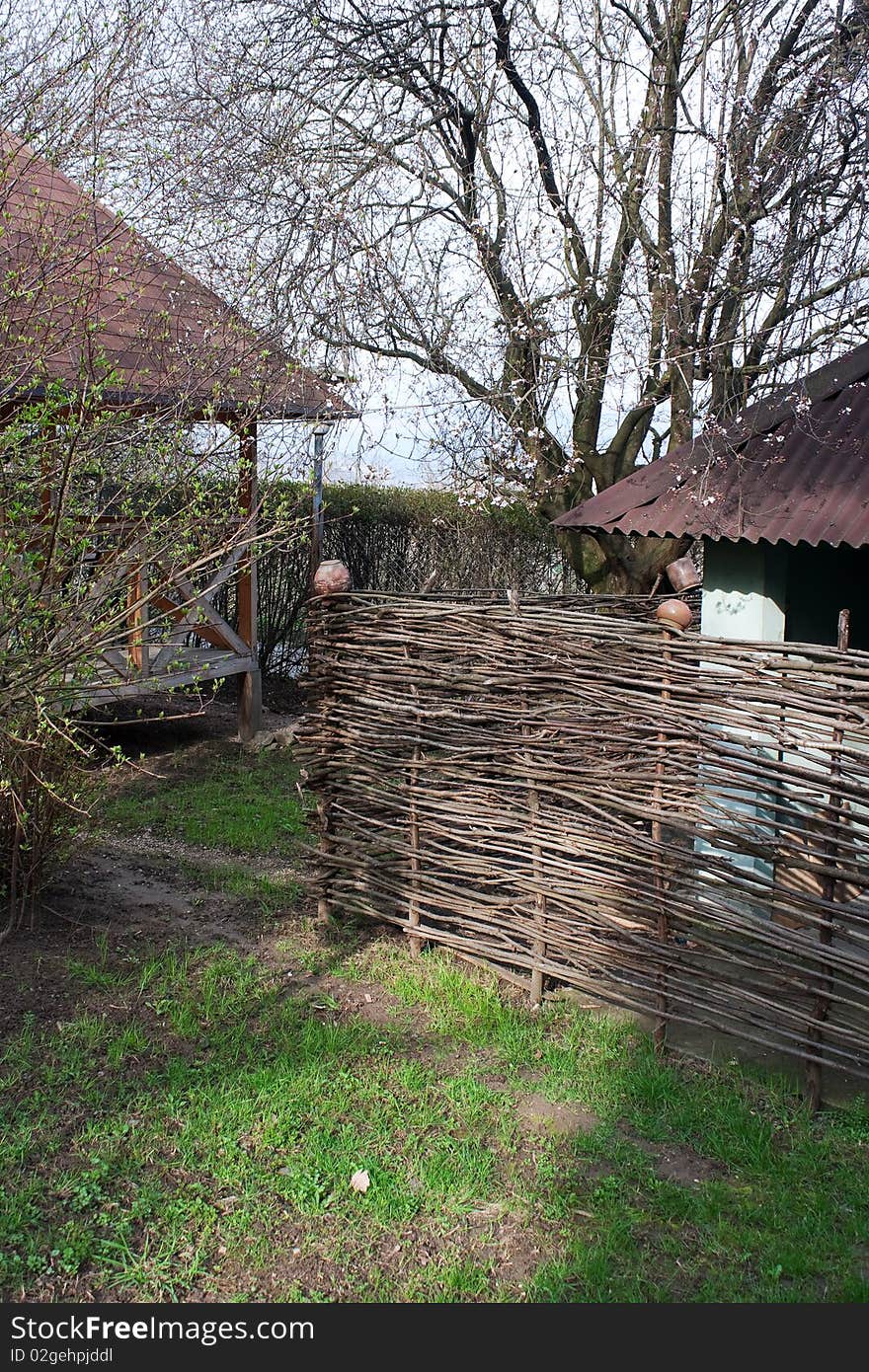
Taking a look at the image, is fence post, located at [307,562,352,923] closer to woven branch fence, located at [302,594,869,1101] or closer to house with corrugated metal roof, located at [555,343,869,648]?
woven branch fence, located at [302,594,869,1101]

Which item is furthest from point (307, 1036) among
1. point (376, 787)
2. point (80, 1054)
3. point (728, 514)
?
point (728, 514)

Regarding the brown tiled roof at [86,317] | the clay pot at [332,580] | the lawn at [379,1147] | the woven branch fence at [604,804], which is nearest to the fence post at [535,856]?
the woven branch fence at [604,804]

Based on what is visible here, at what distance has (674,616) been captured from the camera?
3928 millimetres

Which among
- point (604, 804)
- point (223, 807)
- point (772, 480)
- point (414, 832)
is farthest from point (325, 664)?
point (223, 807)

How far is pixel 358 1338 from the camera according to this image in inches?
105

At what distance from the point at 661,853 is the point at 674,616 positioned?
887mm

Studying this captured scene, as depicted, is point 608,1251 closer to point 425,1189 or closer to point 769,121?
point 425,1189

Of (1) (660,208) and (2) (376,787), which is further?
(1) (660,208)

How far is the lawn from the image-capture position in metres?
2.86

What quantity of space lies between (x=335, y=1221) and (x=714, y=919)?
166cm

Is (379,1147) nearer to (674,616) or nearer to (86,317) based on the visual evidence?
(674,616)

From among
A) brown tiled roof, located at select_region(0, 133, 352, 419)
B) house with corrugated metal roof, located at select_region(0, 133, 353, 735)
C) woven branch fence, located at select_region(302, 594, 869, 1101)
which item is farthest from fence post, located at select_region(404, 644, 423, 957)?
brown tiled roof, located at select_region(0, 133, 352, 419)

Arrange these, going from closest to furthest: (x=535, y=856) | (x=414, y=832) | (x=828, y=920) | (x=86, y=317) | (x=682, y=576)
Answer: (x=828, y=920)
(x=86, y=317)
(x=535, y=856)
(x=414, y=832)
(x=682, y=576)

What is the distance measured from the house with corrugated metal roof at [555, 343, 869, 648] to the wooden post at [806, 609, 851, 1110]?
1295mm
